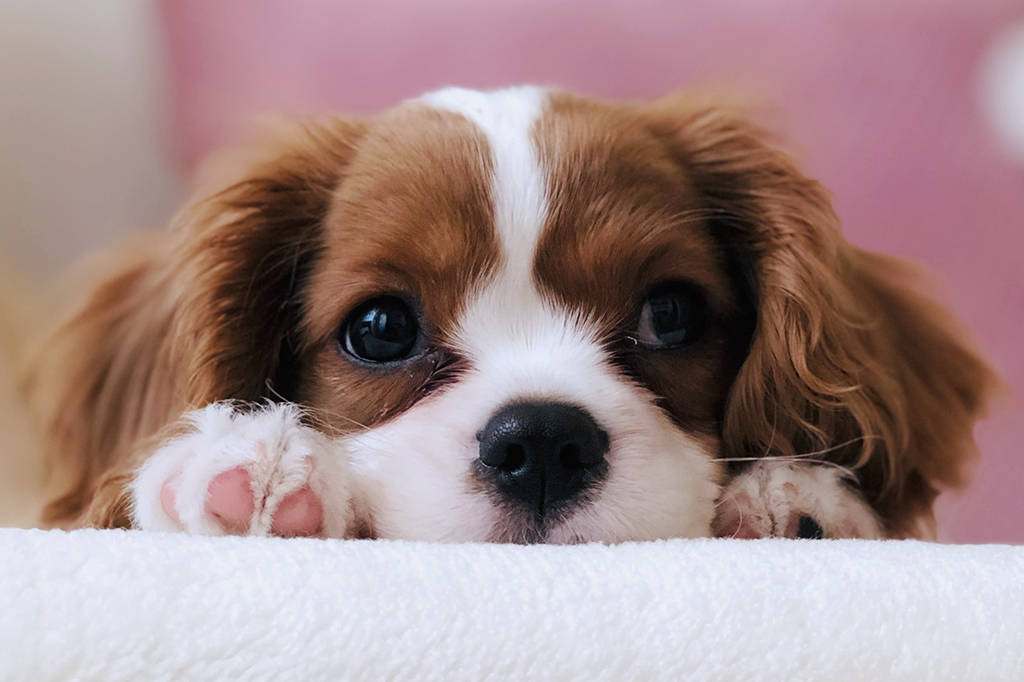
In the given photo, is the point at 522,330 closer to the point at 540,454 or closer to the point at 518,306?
the point at 518,306

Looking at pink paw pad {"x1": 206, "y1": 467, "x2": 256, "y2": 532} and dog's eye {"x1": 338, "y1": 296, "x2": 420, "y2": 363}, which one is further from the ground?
dog's eye {"x1": 338, "y1": 296, "x2": 420, "y2": 363}

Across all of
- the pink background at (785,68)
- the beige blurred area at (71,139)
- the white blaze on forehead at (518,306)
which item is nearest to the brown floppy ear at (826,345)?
the white blaze on forehead at (518,306)

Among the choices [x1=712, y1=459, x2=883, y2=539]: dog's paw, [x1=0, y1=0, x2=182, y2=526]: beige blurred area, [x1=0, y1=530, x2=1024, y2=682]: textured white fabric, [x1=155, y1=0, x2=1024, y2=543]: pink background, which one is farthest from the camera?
[x1=155, y1=0, x2=1024, y2=543]: pink background

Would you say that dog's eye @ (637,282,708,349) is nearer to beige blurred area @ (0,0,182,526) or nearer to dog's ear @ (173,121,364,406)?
dog's ear @ (173,121,364,406)

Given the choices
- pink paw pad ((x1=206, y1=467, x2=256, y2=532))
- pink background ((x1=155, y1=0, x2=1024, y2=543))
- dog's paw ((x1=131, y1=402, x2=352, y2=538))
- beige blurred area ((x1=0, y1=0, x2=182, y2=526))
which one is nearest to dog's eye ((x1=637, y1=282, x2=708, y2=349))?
dog's paw ((x1=131, y1=402, x2=352, y2=538))

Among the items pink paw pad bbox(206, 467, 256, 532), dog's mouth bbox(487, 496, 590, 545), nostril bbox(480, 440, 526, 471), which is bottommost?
dog's mouth bbox(487, 496, 590, 545)

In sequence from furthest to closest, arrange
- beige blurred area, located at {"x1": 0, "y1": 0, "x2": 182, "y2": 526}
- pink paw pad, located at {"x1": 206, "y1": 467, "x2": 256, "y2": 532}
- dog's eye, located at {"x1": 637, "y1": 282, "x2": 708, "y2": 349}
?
beige blurred area, located at {"x1": 0, "y1": 0, "x2": 182, "y2": 526}, dog's eye, located at {"x1": 637, "y1": 282, "x2": 708, "y2": 349}, pink paw pad, located at {"x1": 206, "y1": 467, "x2": 256, "y2": 532}

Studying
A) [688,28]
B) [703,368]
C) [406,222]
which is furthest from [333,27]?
[703,368]
